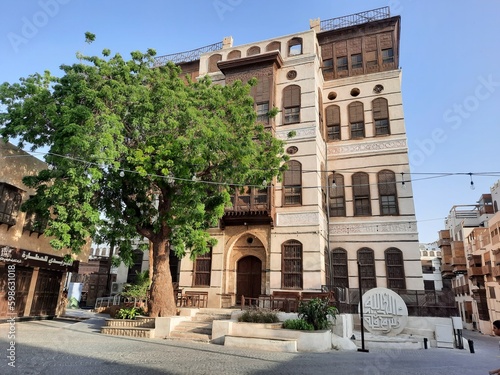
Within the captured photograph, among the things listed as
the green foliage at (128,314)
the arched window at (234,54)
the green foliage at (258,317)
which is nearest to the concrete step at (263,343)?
the green foliage at (258,317)

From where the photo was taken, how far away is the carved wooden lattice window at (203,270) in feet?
59.1

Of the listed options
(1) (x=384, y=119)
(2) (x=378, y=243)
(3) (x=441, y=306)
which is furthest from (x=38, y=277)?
(1) (x=384, y=119)

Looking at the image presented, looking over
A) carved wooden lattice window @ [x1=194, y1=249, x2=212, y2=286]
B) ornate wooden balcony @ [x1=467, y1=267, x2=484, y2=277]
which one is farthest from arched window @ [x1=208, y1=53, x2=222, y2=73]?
ornate wooden balcony @ [x1=467, y1=267, x2=484, y2=277]

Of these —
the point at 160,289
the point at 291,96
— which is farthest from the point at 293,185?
the point at 160,289

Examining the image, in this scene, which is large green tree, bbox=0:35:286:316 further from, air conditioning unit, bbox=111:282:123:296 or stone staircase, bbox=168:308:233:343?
air conditioning unit, bbox=111:282:123:296

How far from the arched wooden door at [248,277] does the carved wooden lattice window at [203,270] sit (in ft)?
5.03

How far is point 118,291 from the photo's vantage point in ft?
75.5

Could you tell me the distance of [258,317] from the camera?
12.3 m

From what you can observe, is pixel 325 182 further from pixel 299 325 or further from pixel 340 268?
pixel 299 325

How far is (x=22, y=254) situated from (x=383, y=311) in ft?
51.4

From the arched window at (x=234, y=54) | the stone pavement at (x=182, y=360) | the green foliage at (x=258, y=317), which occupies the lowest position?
the stone pavement at (x=182, y=360)

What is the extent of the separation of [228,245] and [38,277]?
9534 millimetres

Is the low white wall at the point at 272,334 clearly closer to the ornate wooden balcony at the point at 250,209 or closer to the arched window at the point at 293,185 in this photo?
the ornate wooden balcony at the point at 250,209

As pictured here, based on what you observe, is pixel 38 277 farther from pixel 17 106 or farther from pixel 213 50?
pixel 213 50
